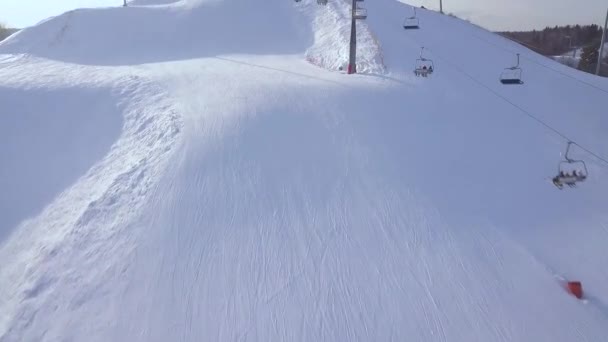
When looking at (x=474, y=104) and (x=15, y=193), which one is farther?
(x=474, y=104)

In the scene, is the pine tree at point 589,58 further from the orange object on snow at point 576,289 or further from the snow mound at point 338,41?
the orange object on snow at point 576,289

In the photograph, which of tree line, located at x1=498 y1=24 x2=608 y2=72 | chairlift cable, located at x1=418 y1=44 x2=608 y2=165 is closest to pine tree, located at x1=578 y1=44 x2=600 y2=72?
tree line, located at x1=498 y1=24 x2=608 y2=72

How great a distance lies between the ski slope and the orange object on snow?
112 mm

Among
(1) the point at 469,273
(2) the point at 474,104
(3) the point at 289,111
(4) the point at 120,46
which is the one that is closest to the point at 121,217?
(3) the point at 289,111

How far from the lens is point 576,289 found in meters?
6.66

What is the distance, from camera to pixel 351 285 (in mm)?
6711

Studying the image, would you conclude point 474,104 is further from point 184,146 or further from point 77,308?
point 77,308

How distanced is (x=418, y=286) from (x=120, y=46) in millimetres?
22138

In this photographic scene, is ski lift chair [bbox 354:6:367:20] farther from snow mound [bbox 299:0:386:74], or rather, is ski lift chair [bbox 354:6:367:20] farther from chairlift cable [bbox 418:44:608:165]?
chairlift cable [bbox 418:44:608:165]

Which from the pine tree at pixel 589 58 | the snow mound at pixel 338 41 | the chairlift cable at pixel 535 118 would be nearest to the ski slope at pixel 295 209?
the chairlift cable at pixel 535 118

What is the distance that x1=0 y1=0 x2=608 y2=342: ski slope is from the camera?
632 cm

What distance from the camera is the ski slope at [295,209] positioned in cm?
632

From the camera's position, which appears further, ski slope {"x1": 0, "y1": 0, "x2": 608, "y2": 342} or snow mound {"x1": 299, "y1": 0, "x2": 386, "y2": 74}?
snow mound {"x1": 299, "y1": 0, "x2": 386, "y2": 74}

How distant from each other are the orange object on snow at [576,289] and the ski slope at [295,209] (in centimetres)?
11
